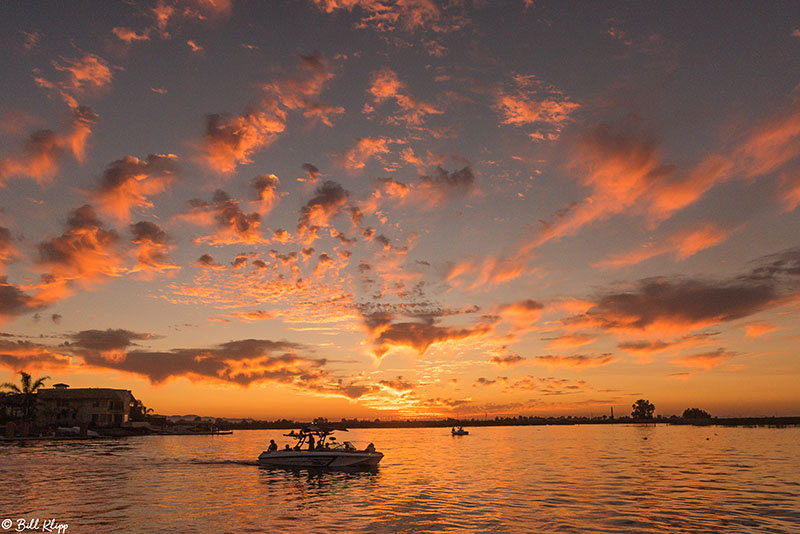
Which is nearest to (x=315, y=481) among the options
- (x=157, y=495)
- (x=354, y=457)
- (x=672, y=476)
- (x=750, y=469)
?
(x=354, y=457)

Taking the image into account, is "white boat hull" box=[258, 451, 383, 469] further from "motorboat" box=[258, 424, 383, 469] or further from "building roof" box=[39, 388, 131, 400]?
"building roof" box=[39, 388, 131, 400]

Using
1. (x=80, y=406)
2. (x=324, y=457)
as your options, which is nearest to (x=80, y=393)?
(x=80, y=406)

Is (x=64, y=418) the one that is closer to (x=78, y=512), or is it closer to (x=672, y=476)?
(x=78, y=512)

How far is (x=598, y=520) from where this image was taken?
32.3 metres

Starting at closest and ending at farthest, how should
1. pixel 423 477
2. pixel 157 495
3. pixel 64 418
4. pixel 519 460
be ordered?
pixel 157 495 < pixel 423 477 < pixel 519 460 < pixel 64 418

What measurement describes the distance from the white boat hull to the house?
98671mm

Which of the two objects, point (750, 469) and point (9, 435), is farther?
point (9, 435)

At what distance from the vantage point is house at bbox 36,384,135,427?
440 feet

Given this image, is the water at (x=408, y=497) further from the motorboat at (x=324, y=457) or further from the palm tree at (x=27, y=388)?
the palm tree at (x=27, y=388)

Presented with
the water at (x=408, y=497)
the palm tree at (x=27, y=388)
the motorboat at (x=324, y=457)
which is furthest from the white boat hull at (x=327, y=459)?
the palm tree at (x=27, y=388)

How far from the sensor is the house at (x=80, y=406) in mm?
134000

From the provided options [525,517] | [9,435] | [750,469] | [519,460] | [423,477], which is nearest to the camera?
[525,517]

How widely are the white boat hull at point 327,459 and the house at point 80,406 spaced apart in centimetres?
9867

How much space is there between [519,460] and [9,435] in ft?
310
